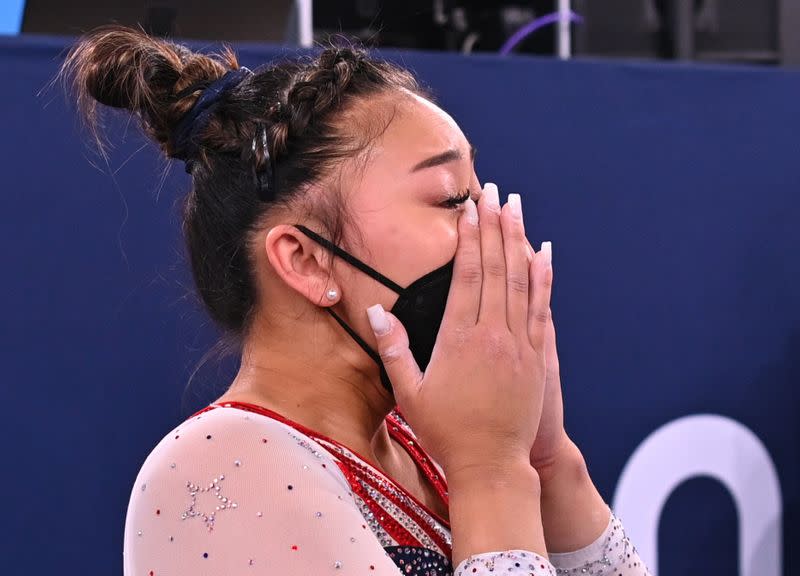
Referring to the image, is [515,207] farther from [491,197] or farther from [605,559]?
[605,559]

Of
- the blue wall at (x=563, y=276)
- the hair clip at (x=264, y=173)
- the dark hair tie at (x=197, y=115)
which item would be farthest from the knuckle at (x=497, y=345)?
the blue wall at (x=563, y=276)

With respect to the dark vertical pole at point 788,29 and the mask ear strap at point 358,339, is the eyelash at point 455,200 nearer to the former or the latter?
the mask ear strap at point 358,339

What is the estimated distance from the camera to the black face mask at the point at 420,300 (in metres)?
1.04

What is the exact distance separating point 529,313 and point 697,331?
4.14ft

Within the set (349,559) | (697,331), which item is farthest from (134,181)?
(697,331)

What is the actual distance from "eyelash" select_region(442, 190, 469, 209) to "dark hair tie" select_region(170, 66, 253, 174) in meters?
0.25

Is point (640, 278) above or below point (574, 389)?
above

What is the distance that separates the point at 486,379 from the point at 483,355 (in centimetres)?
2

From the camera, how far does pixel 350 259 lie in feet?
3.45

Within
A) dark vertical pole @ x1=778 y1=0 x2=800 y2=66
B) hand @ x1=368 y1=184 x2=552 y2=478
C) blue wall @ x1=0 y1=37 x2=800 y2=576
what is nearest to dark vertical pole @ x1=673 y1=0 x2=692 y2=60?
dark vertical pole @ x1=778 y1=0 x2=800 y2=66

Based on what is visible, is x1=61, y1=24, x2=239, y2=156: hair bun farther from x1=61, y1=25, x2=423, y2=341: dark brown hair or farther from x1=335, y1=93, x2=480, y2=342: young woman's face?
x1=335, y1=93, x2=480, y2=342: young woman's face

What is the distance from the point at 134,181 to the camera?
1.71 meters

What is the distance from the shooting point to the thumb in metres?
1.02

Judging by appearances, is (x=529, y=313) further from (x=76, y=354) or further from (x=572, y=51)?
(x=572, y=51)
